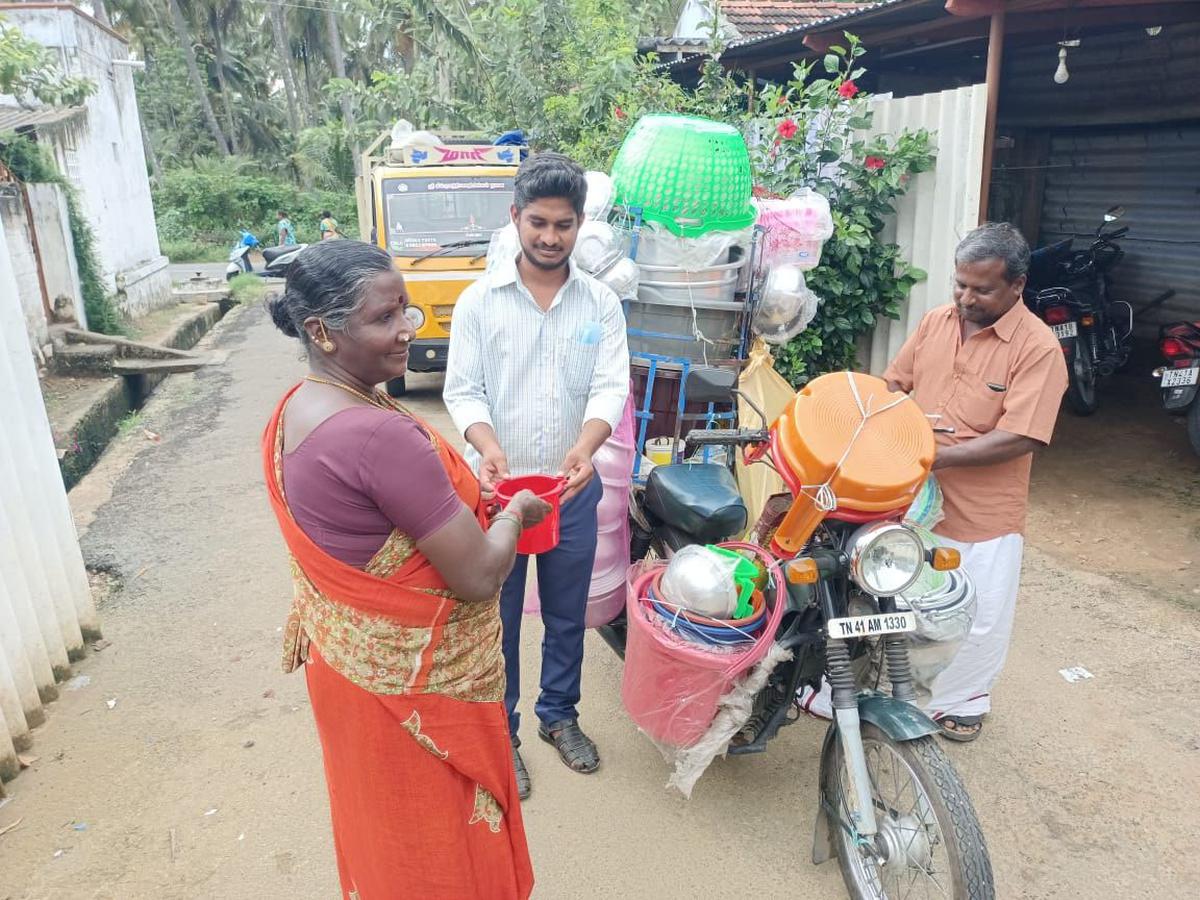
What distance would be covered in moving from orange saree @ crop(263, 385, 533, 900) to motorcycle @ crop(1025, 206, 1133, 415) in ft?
18.4

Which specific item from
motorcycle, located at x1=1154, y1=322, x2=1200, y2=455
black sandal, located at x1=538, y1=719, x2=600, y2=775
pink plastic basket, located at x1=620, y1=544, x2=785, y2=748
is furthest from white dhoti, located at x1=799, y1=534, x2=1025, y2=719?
motorcycle, located at x1=1154, y1=322, x2=1200, y2=455

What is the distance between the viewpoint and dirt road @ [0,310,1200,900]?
2.28m

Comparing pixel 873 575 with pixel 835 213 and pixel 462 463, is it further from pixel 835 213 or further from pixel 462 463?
pixel 835 213

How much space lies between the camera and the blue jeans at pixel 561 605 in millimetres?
2520

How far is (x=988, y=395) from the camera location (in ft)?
8.21

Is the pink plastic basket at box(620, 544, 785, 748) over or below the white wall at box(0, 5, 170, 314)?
below

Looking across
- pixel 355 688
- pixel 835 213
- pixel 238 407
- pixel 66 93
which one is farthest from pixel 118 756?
pixel 66 93

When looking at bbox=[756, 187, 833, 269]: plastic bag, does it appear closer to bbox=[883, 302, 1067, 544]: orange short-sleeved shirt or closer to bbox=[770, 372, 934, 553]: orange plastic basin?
bbox=[883, 302, 1067, 544]: orange short-sleeved shirt

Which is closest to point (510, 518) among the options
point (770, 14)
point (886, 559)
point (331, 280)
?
point (331, 280)

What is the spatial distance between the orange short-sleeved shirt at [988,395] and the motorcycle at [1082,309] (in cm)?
391

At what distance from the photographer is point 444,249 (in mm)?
7391

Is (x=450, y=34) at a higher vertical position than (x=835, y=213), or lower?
higher

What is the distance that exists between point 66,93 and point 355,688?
34.1ft

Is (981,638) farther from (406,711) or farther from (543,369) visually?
(406,711)
